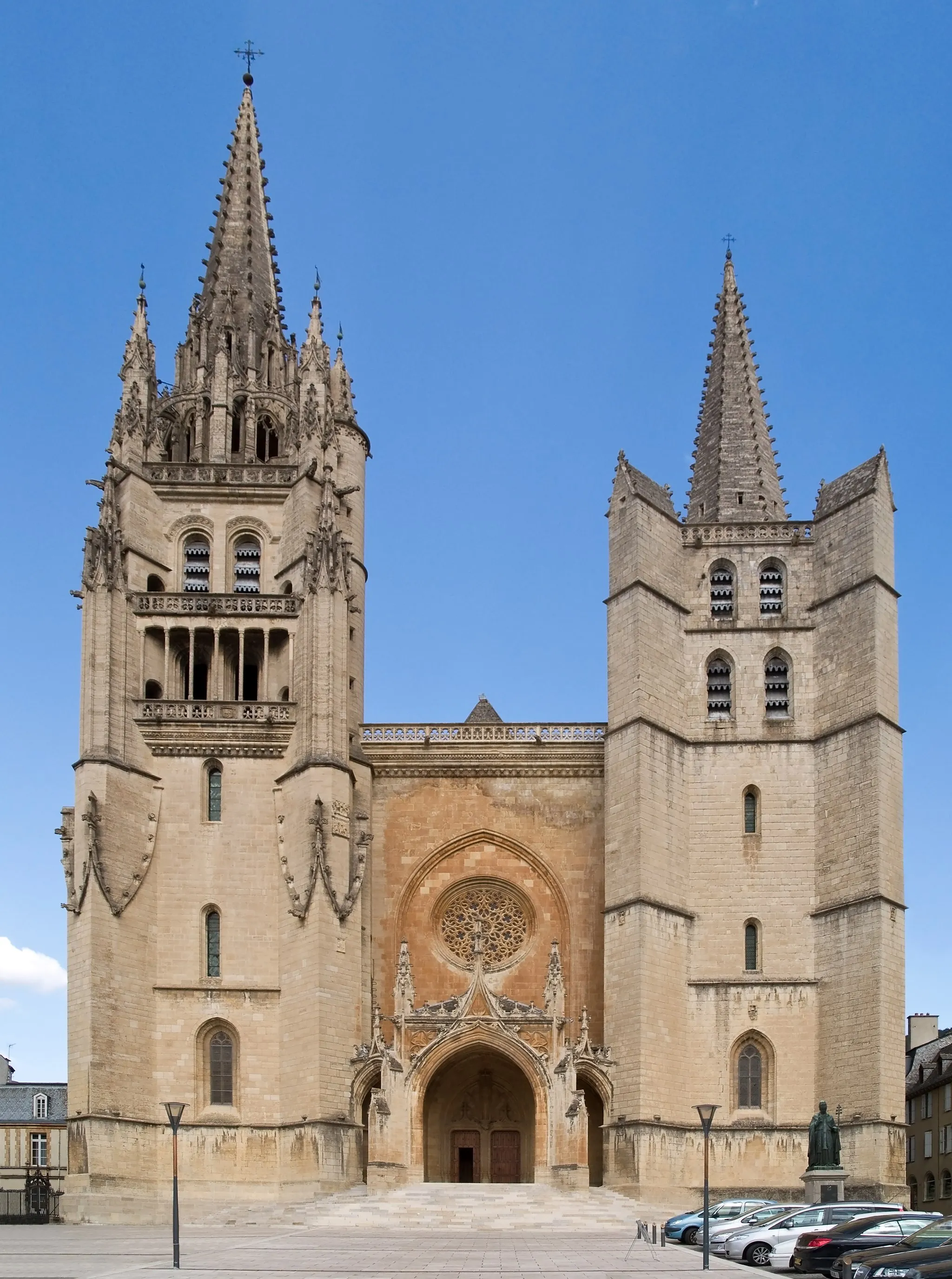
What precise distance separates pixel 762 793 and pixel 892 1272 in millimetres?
22996

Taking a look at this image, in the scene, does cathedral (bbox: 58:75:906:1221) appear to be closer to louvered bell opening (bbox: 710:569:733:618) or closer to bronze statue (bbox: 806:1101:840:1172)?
louvered bell opening (bbox: 710:569:733:618)

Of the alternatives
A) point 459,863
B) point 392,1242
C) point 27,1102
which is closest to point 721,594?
point 459,863

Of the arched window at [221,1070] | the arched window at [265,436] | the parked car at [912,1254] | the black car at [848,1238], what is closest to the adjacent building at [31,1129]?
the arched window at [221,1070]

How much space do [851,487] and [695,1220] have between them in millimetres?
19831

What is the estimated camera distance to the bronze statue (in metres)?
36.8

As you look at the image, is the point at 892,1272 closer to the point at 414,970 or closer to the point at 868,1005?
the point at 868,1005

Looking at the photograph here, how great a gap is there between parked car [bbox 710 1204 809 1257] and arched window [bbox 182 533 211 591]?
21.2 m

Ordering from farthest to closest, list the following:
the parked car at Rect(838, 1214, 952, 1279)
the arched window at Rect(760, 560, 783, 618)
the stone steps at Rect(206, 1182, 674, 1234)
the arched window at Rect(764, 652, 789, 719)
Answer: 1. the arched window at Rect(760, 560, 783, 618)
2. the arched window at Rect(764, 652, 789, 719)
3. the stone steps at Rect(206, 1182, 674, 1234)
4. the parked car at Rect(838, 1214, 952, 1279)

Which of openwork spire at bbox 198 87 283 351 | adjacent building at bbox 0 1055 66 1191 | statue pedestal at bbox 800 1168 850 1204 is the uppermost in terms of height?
openwork spire at bbox 198 87 283 351

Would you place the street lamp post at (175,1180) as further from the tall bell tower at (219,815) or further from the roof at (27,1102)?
the roof at (27,1102)

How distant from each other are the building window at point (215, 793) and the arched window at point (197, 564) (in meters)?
5.19

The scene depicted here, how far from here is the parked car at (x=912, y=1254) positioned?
21.2 metres

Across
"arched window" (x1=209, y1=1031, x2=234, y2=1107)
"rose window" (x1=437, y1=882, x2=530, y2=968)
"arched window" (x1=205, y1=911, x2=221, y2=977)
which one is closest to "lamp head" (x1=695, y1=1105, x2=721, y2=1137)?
"arched window" (x1=209, y1=1031, x2=234, y2=1107)

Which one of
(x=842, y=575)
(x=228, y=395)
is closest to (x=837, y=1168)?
(x=842, y=575)
